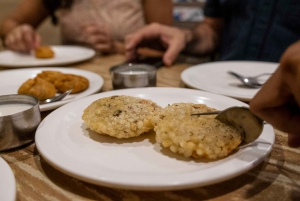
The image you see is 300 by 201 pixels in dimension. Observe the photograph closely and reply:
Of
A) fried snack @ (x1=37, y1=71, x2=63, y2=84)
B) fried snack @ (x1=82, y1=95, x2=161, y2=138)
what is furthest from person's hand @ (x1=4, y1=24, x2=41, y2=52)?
fried snack @ (x1=82, y1=95, x2=161, y2=138)

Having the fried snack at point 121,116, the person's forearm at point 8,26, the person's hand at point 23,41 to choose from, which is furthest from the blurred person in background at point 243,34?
the person's forearm at point 8,26

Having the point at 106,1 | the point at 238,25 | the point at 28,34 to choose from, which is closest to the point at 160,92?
the point at 238,25

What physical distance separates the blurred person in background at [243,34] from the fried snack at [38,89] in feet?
2.58

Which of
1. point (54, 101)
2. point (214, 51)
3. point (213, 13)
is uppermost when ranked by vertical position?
point (213, 13)

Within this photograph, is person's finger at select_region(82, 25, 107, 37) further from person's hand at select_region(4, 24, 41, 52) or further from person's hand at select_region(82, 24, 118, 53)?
person's hand at select_region(4, 24, 41, 52)

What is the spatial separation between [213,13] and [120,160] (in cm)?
192

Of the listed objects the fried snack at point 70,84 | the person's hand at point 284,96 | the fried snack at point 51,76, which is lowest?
the fried snack at point 70,84

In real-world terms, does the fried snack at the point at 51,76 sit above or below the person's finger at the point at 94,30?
below

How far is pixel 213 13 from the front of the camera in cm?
235

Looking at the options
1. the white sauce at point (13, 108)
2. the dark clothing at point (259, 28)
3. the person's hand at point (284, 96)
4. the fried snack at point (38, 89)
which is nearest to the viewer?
the person's hand at point (284, 96)

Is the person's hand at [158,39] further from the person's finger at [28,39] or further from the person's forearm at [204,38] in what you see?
the person's finger at [28,39]

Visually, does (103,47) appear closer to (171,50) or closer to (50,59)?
(50,59)

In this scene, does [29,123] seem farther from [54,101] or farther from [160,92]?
[160,92]

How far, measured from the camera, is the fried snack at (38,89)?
118 cm
